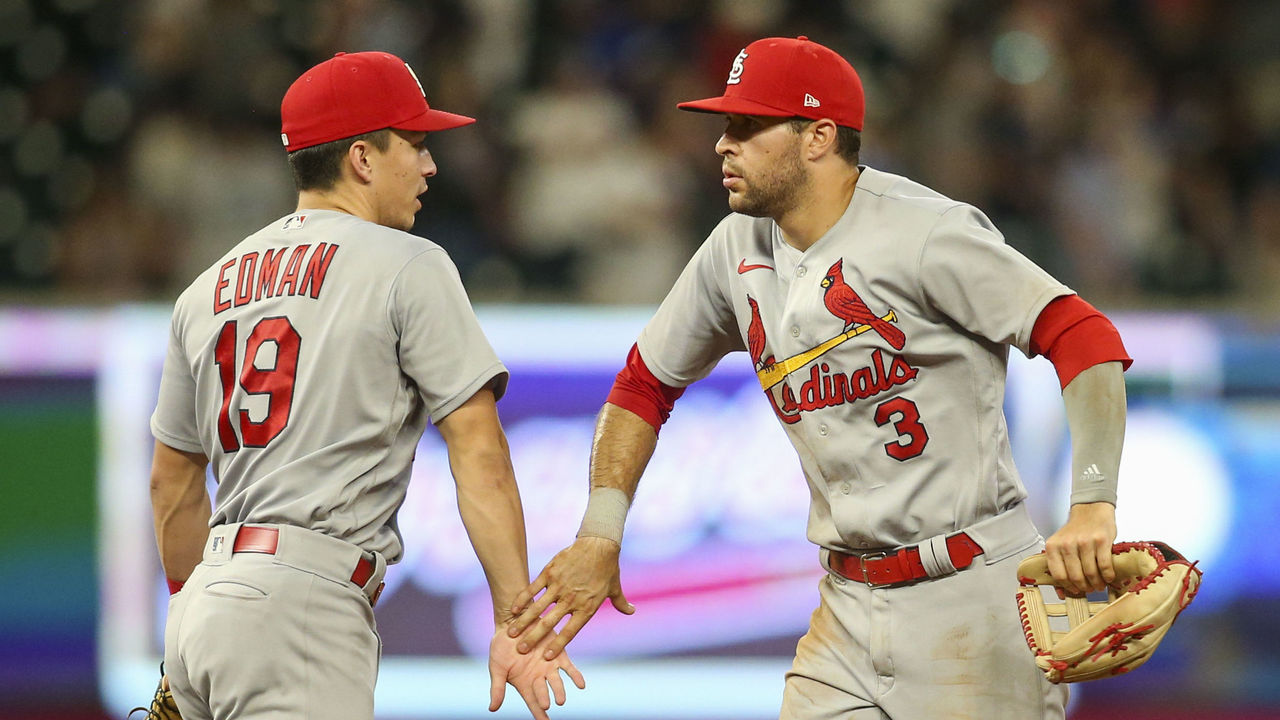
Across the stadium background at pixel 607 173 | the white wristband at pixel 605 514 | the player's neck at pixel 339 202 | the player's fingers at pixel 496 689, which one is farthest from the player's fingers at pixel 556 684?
the stadium background at pixel 607 173

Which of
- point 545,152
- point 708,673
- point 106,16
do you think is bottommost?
point 708,673

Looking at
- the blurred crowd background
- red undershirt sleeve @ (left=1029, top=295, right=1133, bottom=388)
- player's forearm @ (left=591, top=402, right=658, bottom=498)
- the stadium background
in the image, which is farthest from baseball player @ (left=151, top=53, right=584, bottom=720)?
the blurred crowd background

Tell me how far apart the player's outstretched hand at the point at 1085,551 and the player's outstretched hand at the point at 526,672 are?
4.06ft

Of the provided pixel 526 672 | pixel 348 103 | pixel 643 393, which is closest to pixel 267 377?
pixel 348 103

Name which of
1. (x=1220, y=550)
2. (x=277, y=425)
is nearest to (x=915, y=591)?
(x=277, y=425)

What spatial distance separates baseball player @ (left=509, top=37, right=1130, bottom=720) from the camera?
12.0 ft

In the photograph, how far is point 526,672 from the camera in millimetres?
3932

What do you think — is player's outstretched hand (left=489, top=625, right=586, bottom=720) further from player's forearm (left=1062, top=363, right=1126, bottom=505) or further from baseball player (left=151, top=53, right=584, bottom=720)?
player's forearm (left=1062, top=363, right=1126, bottom=505)

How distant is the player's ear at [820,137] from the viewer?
13.0ft

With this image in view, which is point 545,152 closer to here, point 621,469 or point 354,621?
point 621,469

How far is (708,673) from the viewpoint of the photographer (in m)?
6.96

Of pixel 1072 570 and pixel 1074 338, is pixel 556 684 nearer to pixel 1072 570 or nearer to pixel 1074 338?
pixel 1072 570

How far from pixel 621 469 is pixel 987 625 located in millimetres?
1105

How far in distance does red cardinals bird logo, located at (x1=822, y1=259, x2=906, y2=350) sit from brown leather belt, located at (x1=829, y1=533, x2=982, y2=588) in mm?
Result: 504
